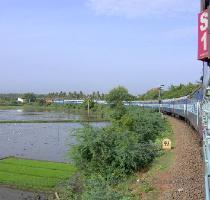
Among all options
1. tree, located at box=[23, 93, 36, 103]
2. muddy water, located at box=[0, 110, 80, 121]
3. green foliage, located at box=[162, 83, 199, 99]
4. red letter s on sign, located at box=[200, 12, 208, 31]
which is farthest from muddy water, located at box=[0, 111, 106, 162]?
tree, located at box=[23, 93, 36, 103]

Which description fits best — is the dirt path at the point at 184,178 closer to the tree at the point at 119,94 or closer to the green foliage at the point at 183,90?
the green foliage at the point at 183,90

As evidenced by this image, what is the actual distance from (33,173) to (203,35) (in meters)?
21.7

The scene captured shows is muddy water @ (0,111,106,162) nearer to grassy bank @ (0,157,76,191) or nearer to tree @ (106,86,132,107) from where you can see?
grassy bank @ (0,157,76,191)

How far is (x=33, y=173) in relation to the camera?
87.8 ft

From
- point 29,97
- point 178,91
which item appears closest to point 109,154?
point 178,91

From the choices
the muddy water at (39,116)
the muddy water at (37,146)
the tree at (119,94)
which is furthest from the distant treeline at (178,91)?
the muddy water at (39,116)

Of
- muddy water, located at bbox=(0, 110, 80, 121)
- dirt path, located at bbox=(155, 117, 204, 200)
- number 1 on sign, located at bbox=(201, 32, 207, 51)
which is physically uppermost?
number 1 on sign, located at bbox=(201, 32, 207, 51)

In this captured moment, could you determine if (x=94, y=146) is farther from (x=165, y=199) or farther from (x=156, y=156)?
(x=165, y=199)

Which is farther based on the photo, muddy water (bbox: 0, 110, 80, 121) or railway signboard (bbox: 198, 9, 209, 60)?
muddy water (bbox: 0, 110, 80, 121)

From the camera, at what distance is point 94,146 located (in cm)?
1925

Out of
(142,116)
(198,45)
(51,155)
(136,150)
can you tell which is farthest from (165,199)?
(51,155)

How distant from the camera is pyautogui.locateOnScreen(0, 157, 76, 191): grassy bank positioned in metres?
23.6

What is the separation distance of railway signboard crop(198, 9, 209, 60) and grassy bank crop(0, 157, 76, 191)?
1726 centimetres

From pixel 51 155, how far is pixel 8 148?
22.6 ft
